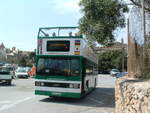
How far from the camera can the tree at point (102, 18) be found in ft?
37.5

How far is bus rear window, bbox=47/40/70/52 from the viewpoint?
13.8 metres

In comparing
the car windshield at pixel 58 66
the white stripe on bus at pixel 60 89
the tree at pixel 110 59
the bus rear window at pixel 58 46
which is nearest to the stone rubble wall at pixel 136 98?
the white stripe on bus at pixel 60 89

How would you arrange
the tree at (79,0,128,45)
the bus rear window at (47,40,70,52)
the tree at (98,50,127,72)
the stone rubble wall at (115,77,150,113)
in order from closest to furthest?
the stone rubble wall at (115,77,150,113)
the tree at (79,0,128,45)
the bus rear window at (47,40,70,52)
the tree at (98,50,127,72)

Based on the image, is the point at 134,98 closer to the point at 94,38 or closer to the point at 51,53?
the point at 94,38

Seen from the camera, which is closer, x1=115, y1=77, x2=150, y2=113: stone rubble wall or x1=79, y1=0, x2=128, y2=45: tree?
x1=115, y1=77, x2=150, y2=113: stone rubble wall

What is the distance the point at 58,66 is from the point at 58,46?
1.05 meters

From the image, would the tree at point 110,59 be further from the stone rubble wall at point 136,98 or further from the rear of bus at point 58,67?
the stone rubble wall at point 136,98

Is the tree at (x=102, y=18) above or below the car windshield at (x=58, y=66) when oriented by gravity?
above

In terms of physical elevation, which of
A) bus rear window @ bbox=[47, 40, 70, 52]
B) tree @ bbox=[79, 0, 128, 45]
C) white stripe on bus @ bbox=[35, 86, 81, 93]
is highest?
tree @ bbox=[79, 0, 128, 45]

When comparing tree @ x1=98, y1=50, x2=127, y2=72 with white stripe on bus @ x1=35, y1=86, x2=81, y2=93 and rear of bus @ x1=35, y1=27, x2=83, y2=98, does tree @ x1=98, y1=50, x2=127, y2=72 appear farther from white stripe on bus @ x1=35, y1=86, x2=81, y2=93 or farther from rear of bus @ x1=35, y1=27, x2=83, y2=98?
white stripe on bus @ x1=35, y1=86, x2=81, y2=93

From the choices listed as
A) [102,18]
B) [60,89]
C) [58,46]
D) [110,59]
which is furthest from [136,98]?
[110,59]

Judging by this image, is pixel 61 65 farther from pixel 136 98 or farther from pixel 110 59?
pixel 110 59

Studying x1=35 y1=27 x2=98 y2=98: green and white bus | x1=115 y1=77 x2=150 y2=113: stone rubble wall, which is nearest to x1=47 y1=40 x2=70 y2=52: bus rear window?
x1=35 y1=27 x2=98 y2=98: green and white bus

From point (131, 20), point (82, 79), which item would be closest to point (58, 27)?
point (82, 79)
